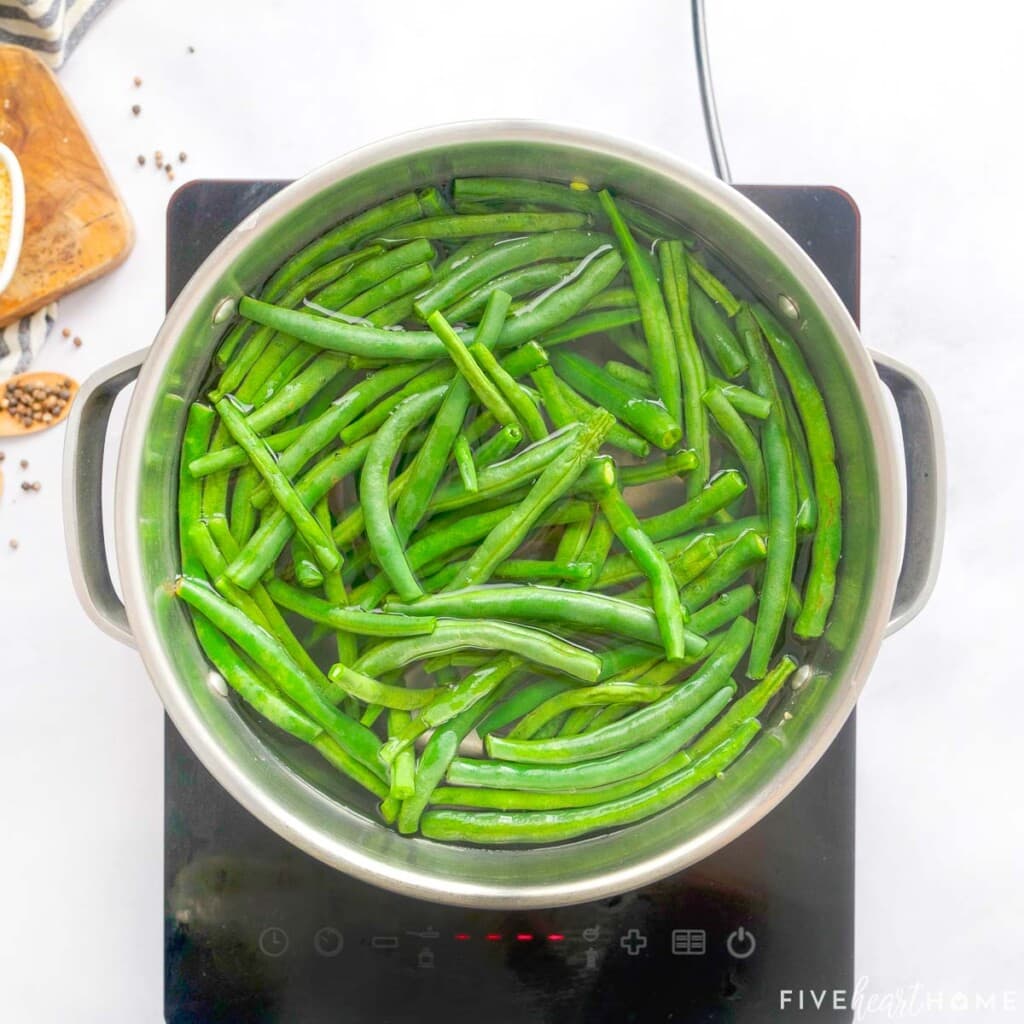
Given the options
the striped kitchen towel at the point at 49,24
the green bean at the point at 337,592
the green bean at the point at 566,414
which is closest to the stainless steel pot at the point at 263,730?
the green bean at the point at 337,592

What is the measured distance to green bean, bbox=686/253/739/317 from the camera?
5.80 feet

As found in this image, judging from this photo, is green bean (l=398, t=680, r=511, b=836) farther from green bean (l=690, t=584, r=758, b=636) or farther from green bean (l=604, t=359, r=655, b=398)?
green bean (l=604, t=359, r=655, b=398)

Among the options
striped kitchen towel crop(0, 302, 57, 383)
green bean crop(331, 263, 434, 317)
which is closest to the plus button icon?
green bean crop(331, 263, 434, 317)

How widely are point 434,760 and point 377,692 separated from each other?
5.7 inches

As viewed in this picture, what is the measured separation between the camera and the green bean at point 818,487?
1.74 m

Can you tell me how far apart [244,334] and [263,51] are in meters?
0.72

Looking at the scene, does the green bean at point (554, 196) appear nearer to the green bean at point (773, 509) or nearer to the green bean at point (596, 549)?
the green bean at point (773, 509)

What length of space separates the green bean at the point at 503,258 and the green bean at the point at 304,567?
1.45ft

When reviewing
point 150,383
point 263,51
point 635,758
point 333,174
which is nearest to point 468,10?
point 263,51

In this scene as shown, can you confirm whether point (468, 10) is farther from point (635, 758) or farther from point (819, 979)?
point (819, 979)

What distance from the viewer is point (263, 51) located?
2.10m

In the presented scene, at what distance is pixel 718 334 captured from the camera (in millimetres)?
1776

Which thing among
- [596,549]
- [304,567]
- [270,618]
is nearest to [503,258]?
[596,549]

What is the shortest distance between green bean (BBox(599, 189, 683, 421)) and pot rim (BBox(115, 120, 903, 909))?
23cm
